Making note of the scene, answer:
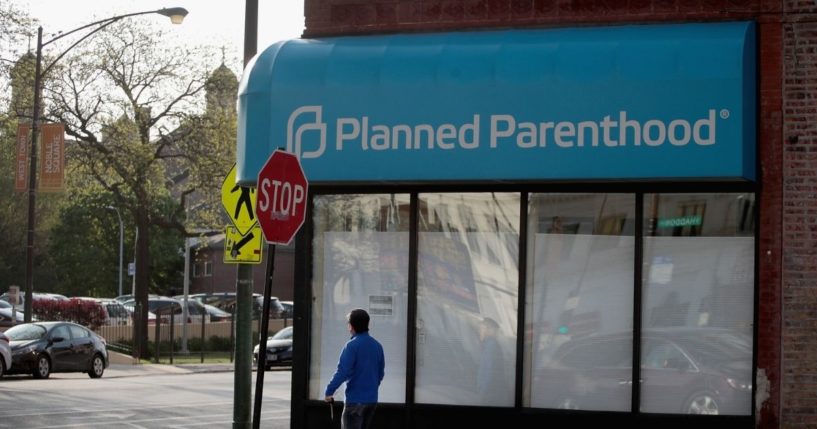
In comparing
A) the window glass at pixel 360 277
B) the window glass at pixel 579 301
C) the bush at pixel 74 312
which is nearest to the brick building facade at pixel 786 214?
the window glass at pixel 579 301

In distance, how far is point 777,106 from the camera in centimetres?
1256

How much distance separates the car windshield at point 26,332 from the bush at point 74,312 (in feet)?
40.9

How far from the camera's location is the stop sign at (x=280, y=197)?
10648 millimetres

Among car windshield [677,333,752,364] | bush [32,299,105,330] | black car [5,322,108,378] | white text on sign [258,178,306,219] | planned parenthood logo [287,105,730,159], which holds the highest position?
planned parenthood logo [287,105,730,159]

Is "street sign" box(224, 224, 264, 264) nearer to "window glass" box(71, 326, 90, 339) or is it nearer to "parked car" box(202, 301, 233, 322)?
"window glass" box(71, 326, 90, 339)

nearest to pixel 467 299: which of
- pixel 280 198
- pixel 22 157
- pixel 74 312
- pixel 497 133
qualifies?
pixel 497 133

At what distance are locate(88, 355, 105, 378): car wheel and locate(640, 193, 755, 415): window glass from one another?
20.5 m

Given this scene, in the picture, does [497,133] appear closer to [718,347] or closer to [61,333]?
[718,347]

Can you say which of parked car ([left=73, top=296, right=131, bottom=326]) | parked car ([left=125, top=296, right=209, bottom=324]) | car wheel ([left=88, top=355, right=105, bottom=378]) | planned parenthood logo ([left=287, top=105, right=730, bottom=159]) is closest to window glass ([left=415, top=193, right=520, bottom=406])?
planned parenthood logo ([left=287, top=105, right=730, bottom=159])

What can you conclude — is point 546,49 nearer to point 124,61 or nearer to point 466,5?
point 466,5

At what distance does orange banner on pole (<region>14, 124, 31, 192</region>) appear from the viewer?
102 ft

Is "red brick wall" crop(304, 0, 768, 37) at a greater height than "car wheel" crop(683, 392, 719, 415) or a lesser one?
greater

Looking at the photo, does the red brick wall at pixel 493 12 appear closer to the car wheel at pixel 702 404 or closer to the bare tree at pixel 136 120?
the car wheel at pixel 702 404

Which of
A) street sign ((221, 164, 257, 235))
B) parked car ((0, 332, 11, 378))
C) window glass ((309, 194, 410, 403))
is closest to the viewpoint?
window glass ((309, 194, 410, 403))
